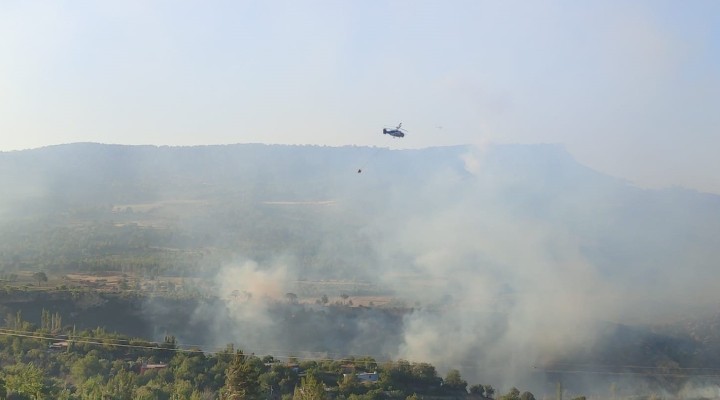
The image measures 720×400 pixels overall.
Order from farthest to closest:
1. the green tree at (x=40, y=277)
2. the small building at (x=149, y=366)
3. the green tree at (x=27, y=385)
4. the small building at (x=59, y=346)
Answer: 1. the green tree at (x=40, y=277)
2. the small building at (x=59, y=346)
3. the small building at (x=149, y=366)
4. the green tree at (x=27, y=385)

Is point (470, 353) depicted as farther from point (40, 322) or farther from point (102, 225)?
point (102, 225)

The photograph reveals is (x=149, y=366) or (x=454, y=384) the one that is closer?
(x=149, y=366)

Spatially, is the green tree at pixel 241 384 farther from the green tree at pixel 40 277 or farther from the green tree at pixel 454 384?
the green tree at pixel 40 277

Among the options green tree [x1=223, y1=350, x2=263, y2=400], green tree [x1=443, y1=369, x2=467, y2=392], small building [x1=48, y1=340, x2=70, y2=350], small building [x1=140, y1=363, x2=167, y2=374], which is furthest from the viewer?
green tree [x1=443, y1=369, x2=467, y2=392]

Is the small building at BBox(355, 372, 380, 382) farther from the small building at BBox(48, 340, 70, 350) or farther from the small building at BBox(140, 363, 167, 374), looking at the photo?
the small building at BBox(48, 340, 70, 350)

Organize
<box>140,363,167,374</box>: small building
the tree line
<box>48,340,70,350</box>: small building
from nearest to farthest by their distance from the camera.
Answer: the tree line → <box>140,363,167,374</box>: small building → <box>48,340,70,350</box>: small building

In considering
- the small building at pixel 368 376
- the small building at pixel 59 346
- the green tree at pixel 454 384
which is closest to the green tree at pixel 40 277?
the small building at pixel 59 346

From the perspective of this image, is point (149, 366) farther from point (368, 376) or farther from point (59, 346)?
point (368, 376)

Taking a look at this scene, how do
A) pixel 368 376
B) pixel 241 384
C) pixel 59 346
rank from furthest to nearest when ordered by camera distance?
pixel 59 346, pixel 368 376, pixel 241 384

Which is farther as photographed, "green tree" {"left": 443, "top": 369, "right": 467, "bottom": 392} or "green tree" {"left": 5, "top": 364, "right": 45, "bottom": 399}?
"green tree" {"left": 443, "top": 369, "right": 467, "bottom": 392}

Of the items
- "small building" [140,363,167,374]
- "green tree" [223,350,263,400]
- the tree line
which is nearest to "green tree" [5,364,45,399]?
the tree line

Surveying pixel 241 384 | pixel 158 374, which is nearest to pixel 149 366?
pixel 158 374

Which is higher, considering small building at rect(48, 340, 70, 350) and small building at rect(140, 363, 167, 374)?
small building at rect(48, 340, 70, 350)

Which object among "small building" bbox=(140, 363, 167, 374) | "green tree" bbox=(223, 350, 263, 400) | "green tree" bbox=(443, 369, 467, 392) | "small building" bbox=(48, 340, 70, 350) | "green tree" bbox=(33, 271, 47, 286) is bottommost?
"green tree" bbox=(443, 369, 467, 392)
